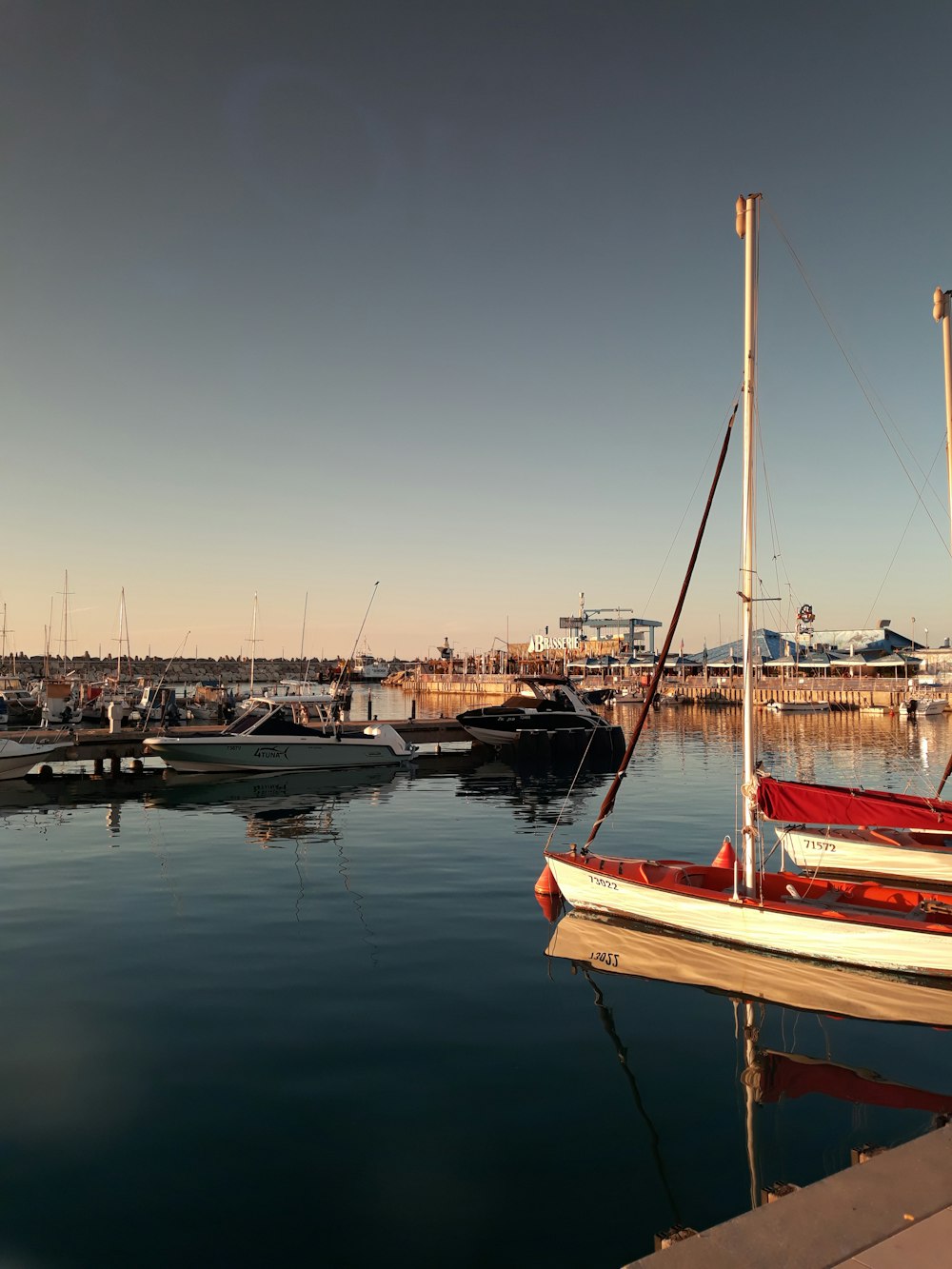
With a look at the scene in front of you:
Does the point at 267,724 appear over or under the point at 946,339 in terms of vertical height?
under

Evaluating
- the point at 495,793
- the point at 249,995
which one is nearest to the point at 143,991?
the point at 249,995

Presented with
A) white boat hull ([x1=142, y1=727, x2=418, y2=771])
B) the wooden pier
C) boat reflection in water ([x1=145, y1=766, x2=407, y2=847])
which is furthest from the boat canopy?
the wooden pier

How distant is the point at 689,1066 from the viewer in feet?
33.9

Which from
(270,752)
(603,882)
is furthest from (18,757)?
(603,882)

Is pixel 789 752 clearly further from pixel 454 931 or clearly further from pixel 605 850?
pixel 454 931

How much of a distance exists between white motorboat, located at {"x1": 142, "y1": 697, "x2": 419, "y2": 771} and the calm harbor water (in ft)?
50.7

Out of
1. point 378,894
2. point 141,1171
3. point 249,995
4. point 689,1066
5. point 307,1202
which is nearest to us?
point 307,1202

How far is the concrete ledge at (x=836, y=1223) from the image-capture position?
5.06m

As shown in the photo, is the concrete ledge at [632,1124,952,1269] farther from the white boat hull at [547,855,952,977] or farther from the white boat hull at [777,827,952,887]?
the white boat hull at [777,827,952,887]

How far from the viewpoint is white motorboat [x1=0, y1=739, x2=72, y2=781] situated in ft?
115

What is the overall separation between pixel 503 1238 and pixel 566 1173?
115cm

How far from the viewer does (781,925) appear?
13.3 meters

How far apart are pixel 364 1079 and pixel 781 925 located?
23.9ft

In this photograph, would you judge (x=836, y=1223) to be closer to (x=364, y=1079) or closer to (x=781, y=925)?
(x=364, y=1079)
